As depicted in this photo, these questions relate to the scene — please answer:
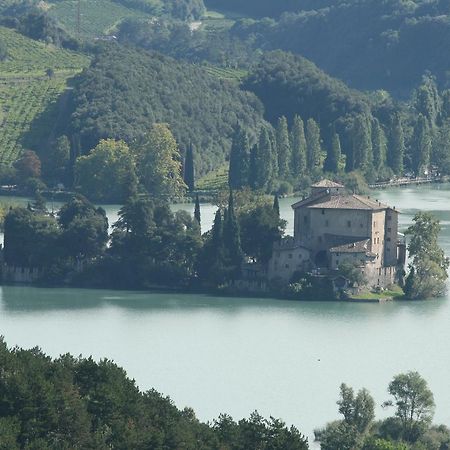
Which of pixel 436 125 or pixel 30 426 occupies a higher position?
pixel 436 125

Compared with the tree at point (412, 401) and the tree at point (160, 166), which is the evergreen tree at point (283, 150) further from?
the tree at point (412, 401)

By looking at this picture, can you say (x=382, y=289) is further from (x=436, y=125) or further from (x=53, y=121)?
Answer: (x=436, y=125)

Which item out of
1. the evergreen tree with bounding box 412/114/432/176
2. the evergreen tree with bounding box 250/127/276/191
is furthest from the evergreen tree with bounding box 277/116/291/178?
the evergreen tree with bounding box 412/114/432/176

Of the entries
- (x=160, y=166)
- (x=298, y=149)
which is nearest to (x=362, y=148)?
(x=298, y=149)

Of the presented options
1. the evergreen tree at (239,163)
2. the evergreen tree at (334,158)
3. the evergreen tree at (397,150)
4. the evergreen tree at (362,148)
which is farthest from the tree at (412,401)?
the evergreen tree at (397,150)

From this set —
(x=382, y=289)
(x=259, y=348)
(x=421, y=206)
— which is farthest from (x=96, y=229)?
(x=421, y=206)

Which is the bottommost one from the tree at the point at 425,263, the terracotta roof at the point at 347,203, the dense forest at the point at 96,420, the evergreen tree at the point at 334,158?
the dense forest at the point at 96,420

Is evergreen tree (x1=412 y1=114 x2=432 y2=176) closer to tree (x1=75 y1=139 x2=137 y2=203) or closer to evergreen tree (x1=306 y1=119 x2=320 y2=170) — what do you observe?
evergreen tree (x1=306 y1=119 x2=320 y2=170)
